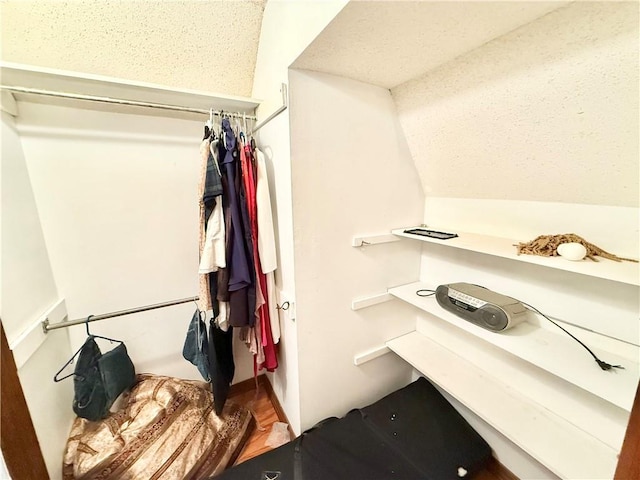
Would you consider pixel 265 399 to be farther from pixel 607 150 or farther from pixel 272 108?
pixel 607 150

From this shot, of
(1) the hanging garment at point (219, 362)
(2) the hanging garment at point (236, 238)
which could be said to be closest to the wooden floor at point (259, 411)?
(1) the hanging garment at point (219, 362)

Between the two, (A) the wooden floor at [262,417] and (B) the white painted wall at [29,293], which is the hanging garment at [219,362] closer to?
(A) the wooden floor at [262,417]

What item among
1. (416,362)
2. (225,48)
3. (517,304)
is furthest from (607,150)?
(225,48)

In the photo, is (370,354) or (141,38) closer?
(141,38)

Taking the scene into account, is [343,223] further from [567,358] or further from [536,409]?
[536,409]

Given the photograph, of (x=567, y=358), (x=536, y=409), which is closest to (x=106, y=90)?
(x=567, y=358)

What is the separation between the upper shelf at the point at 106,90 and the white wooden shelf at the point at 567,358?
1.59 meters

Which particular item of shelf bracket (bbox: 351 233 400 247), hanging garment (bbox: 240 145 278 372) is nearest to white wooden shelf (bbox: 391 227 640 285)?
shelf bracket (bbox: 351 233 400 247)

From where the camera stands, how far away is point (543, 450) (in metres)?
0.99

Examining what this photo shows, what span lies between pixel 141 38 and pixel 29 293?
127 cm

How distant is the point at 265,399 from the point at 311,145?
1772mm

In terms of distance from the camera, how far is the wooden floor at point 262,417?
4.40ft

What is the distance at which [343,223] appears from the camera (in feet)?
4.24

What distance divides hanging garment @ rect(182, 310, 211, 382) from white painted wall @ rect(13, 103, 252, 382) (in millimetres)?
307
